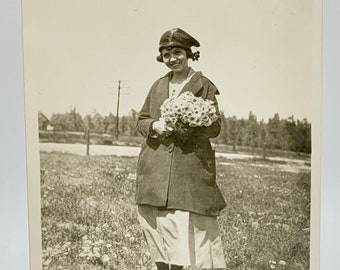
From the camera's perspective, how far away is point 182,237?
3.98 feet

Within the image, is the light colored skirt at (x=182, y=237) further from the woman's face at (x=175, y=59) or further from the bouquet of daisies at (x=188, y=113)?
the woman's face at (x=175, y=59)

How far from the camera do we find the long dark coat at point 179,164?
3.89ft

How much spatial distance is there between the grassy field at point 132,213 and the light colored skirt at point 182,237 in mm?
21

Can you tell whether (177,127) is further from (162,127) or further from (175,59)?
(175,59)

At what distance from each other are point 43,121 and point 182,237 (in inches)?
16.5

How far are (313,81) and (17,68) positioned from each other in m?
0.68

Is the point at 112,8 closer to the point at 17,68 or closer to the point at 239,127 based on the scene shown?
the point at 17,68

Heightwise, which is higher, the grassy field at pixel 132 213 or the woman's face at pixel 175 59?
the woman's face at pixel 175 59

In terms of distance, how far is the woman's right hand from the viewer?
119cm

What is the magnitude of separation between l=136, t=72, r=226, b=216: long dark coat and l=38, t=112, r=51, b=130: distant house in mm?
214

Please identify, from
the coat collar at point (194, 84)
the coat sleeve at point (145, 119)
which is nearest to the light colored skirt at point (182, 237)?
the coat sleeve at point (145, 119)

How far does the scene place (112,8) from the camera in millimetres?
1184

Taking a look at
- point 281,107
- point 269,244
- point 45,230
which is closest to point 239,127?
point 281,107

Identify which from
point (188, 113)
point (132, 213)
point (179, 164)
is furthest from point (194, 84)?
point (132, 213)
